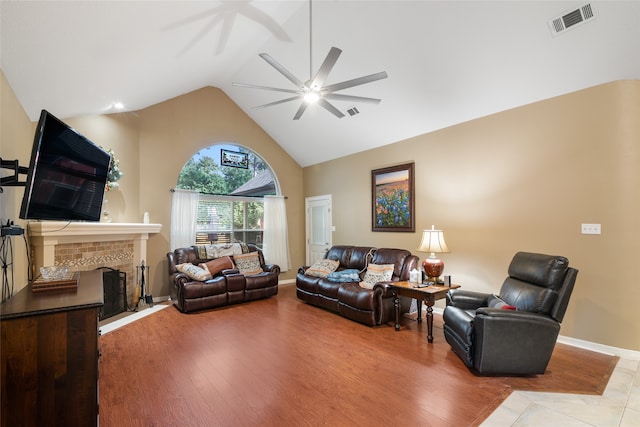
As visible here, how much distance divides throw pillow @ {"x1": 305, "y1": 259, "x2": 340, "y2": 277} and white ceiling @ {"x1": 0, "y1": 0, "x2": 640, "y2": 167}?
2469 mm

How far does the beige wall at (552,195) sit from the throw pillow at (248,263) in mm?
A: 2833

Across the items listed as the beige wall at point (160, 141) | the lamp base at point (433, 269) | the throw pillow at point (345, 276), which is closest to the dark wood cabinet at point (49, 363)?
the throw pillow at point (345, 276)

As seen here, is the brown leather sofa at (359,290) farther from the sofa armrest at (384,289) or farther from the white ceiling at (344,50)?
the white ceiling at (344,50)

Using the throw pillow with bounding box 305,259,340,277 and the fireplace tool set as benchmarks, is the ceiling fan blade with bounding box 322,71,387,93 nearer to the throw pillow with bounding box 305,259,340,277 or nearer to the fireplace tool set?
the throw pillow with bounding box 305,259,340,277

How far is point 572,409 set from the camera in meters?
2.16

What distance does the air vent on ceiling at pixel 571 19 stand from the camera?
2.71 meters

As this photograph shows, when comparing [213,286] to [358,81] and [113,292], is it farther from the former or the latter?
[358,81]

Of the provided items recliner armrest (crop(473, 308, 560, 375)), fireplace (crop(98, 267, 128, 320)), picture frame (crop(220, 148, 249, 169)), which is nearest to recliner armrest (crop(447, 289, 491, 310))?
recliner armrest (crop(473, 308, 560, 375))

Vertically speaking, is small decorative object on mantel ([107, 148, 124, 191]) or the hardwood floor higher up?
small decorative object on mantel ([107, 148, 124, 191])

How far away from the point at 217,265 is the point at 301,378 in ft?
10.3

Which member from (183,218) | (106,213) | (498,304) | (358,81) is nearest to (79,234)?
(106,213)

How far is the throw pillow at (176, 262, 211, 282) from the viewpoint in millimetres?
4736

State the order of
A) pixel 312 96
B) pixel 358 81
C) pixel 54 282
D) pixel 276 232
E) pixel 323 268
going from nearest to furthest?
pixel 54 282 → pixel 358 81 → pixel 312 96 → pixel 323 268 → pixel 276 232

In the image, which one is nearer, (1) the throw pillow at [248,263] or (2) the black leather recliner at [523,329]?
(2) the black leather recliner at [523,329]
